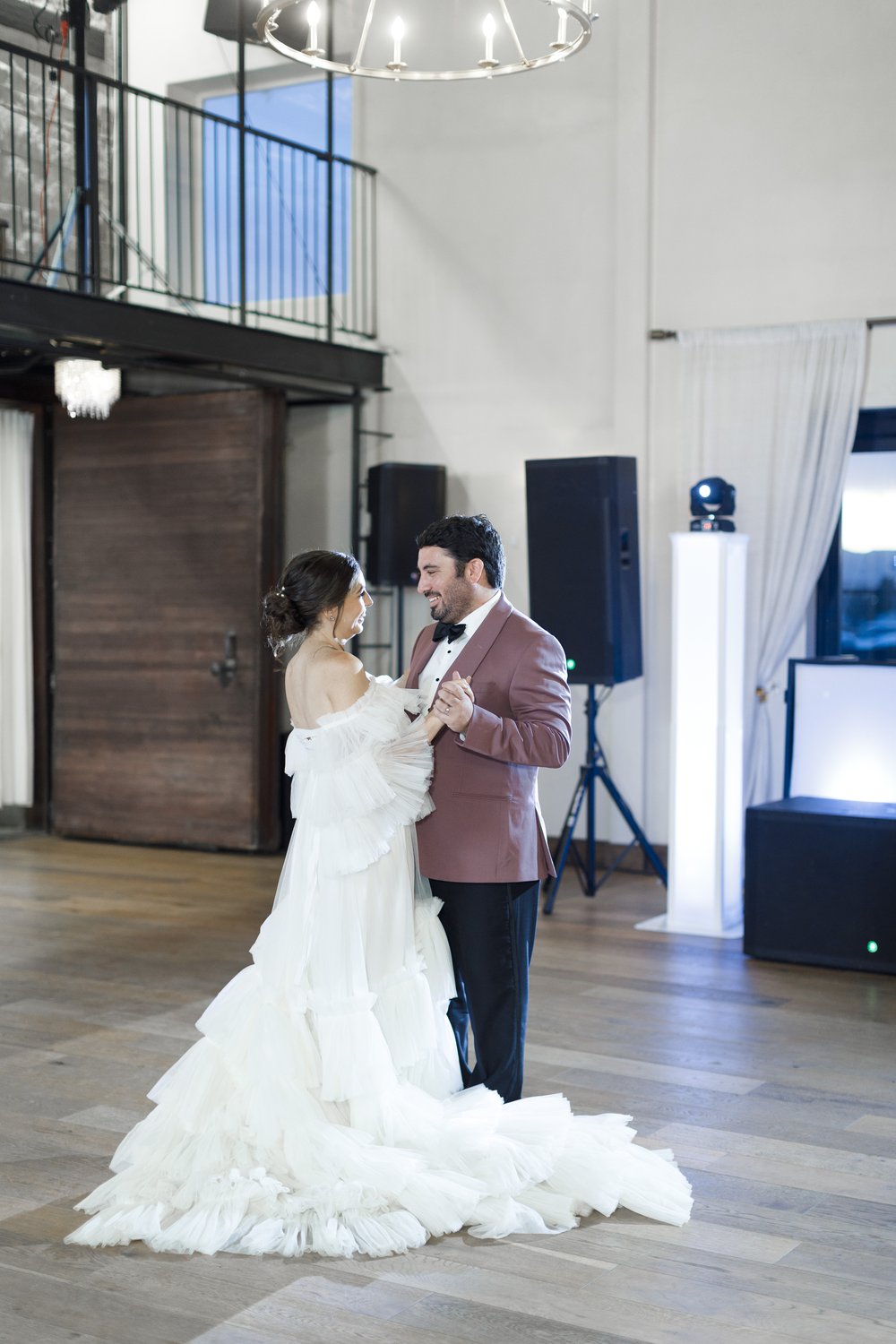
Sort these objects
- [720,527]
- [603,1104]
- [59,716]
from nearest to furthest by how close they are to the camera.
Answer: [603,1104] < [720,527] < [59,716]

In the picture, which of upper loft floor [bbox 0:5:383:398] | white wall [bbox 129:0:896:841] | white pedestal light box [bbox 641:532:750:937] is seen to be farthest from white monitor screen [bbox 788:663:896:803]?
upper loft floor [bbox 0:5:383:398]

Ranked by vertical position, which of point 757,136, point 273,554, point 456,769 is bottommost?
point 456,769

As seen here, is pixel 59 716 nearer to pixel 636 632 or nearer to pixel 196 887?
pixel 196 887

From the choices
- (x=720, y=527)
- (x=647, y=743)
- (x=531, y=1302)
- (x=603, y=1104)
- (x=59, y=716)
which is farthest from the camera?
(x=59, y=716)

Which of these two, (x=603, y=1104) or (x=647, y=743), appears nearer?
(x=603, y=1104)

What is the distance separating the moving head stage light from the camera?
636cm

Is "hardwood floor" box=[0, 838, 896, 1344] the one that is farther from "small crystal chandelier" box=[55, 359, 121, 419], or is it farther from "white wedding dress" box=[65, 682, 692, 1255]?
"small crystal chandelier" box=[55, 359, 121, 419]

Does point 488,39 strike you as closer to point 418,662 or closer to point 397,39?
point 397,39

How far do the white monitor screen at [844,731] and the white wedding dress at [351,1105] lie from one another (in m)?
3.25

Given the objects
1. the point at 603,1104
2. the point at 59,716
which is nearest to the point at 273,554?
the point at 59,716

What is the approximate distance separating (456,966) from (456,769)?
1.61ft

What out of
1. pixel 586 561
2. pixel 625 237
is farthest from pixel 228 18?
pixel 586 561

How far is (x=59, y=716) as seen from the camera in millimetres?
8773

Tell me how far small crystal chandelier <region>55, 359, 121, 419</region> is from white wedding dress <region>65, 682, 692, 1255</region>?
4.36 m
